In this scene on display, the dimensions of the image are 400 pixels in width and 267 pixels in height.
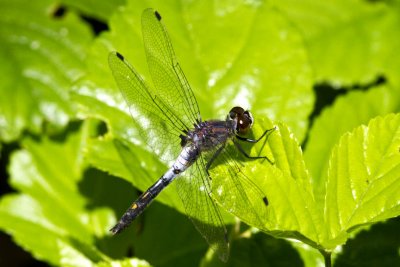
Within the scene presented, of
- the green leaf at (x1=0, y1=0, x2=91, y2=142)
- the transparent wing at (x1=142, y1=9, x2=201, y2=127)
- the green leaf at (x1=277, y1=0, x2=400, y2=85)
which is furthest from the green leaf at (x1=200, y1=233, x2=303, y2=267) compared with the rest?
the green leaf at (x1=277, y1=0, x2=400, y2=85)

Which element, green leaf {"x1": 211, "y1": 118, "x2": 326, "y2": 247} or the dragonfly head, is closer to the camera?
green leaf {"x1": 211, "y1": 118, "x2": 326, "y2": 247}

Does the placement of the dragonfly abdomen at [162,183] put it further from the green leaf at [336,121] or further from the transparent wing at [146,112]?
the green leaf at [336,121]

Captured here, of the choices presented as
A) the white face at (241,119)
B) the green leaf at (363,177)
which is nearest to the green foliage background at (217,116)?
the green leaf at (363,177)

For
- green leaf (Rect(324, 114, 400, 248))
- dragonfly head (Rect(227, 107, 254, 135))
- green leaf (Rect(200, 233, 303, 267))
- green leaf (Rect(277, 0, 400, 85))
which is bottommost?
green leaf (Rect(200, 233, 303, 267))

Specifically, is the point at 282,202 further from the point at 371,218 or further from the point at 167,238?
the point at 167,238

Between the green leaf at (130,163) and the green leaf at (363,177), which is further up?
the green leaf at (363,177)

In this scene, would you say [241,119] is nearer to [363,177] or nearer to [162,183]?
[162,183]

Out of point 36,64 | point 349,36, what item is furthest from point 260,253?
point 349,36

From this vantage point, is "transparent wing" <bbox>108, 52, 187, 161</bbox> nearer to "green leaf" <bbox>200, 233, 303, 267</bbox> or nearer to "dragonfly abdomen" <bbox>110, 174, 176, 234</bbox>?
"dragonfly abdomen" <bbox>110, 174, 176, 234</bbox>
